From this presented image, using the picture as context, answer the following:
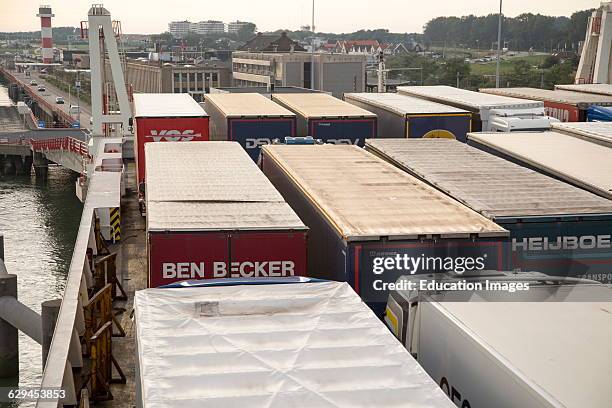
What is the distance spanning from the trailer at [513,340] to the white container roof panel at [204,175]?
15.2 feet

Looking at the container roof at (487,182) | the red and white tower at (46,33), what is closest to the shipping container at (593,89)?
the container roof at (487,182)

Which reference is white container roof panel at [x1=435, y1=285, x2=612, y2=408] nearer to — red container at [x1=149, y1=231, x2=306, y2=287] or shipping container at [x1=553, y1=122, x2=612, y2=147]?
red container at [x1=149, y1=231, x2=306, y2=287]

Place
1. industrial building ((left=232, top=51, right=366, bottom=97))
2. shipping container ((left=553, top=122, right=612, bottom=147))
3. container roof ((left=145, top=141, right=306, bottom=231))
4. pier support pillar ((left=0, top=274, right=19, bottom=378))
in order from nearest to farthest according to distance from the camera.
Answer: container roof ((left=145, top=141, right=306, bottom=231))
shipping container ((left=553, top=122, right=612, bottom=147))
pier support pillar ((left=0, top=274, right=19, bottom=378))
industrial building ((left=232, top=51, right=366, bottom=97))

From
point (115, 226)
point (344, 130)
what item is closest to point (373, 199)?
point (115, 226)

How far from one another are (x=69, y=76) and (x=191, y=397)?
480 ft

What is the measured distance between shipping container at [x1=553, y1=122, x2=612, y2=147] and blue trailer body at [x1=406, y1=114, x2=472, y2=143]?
2.30m

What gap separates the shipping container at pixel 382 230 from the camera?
9.95 metres

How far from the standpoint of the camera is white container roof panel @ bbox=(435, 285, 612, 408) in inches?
218

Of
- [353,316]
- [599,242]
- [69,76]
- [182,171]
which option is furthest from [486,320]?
[69,76]

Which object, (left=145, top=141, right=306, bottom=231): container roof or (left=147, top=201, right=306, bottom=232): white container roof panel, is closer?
(left=147, top=201, right=306, bottom=232): white container roof panel

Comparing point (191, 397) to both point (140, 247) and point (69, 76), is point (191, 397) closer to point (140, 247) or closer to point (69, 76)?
point (140, 247)

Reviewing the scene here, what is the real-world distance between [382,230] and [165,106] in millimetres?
15655

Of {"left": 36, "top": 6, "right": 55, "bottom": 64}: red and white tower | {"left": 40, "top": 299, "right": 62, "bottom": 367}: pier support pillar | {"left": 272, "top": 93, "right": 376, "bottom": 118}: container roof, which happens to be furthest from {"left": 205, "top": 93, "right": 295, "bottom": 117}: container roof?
{"left": 36, "top": 6, "right": 55, "bottom": 64}: red and white tower

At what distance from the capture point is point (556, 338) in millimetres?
6332
